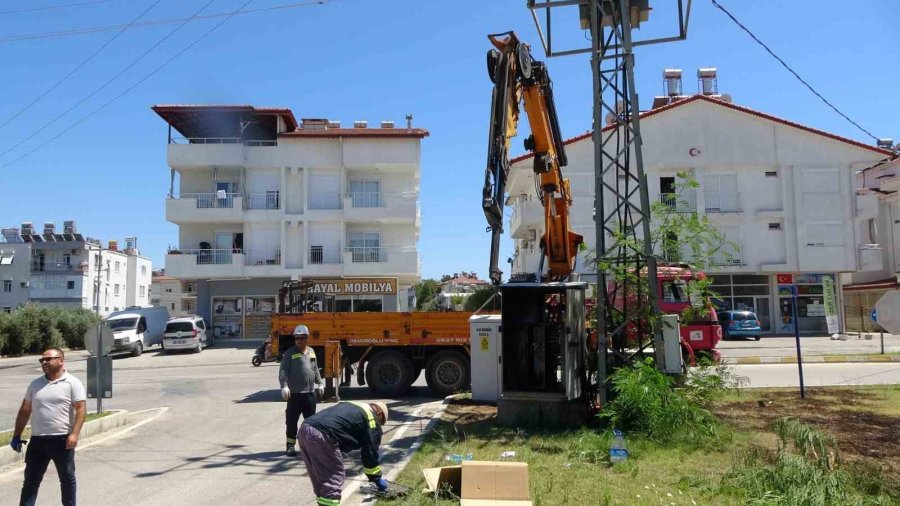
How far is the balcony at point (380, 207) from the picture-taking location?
37969 millimetres

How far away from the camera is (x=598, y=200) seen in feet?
36.3

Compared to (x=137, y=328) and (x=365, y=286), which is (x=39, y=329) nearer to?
(x=137, y=328)

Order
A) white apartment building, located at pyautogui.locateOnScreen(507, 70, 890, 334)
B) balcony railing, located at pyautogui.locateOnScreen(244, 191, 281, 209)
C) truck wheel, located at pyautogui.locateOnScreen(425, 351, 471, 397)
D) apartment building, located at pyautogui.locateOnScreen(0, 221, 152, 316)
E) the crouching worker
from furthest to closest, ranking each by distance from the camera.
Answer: apartment building, located at pyautogui.locateOnScreen(0, 221, 152, 316)
balcony railing, located at pyautogui.locateOnScreen(244, 191, 281, 209)
white apartment building, located at pyautogui.locateOnScreen(507, 70, 890, 334)
truck wheel, located at pyautogui.locateOnScreen(425, 351, 471, 397)
the crouching worker

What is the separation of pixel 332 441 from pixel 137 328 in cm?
2959

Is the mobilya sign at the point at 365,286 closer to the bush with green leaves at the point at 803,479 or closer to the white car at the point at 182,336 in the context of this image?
the white car at the point at 182,336

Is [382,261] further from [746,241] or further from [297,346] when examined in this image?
[297,346]

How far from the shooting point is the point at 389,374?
1503 cm

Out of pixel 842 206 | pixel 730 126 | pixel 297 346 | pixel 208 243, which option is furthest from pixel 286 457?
pixel 842 206

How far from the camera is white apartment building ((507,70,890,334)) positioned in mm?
36938

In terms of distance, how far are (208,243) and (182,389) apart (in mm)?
22220

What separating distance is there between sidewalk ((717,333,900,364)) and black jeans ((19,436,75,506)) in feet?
47.4

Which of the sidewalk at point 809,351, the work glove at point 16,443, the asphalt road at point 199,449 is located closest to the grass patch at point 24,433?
the asphalt road at point 199,449

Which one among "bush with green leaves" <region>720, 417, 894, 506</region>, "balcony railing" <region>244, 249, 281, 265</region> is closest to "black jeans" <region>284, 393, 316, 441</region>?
"bush with green leaves" <region>720, 417, 894, 506</region>

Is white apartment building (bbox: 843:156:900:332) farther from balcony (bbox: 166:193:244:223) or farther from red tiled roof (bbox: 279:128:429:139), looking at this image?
balcony (bbox: 166:193:244:223)
